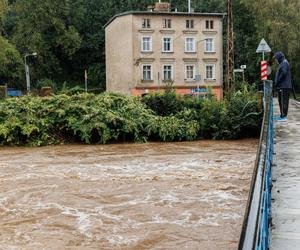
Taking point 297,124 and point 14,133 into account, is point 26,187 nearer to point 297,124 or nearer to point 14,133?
point 297,124

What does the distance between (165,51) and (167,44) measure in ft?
2.63

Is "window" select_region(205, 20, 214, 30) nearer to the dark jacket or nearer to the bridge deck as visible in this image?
the dark jacket

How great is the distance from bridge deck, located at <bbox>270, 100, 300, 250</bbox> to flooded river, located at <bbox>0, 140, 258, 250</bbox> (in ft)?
3.92

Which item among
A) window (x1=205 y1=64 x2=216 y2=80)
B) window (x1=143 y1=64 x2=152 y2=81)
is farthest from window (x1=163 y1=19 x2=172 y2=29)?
window (x1=205 y1=64 x2=216 y2=80)

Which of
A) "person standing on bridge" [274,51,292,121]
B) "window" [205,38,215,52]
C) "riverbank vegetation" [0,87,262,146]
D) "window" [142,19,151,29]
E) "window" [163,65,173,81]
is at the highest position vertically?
"window" [142,19,151,29]

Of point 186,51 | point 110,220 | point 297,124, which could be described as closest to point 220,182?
point 297,124

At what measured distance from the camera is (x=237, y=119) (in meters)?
21.1

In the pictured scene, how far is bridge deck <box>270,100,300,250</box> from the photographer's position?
5.01 m

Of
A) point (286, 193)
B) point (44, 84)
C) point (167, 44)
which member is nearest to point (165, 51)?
point (167, 44)

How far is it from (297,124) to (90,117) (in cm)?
1033

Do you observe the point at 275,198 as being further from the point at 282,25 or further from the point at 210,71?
the point at 210,71

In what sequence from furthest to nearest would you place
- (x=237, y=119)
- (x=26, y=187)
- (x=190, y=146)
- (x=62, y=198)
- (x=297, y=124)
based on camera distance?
(x=237, y=119) → (x=190, y=146) → (x=297, y=124) → (x=26, y=187) → (x=62, y=198)

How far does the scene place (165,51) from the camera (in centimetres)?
5334

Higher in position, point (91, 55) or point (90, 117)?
point (91, 55)
